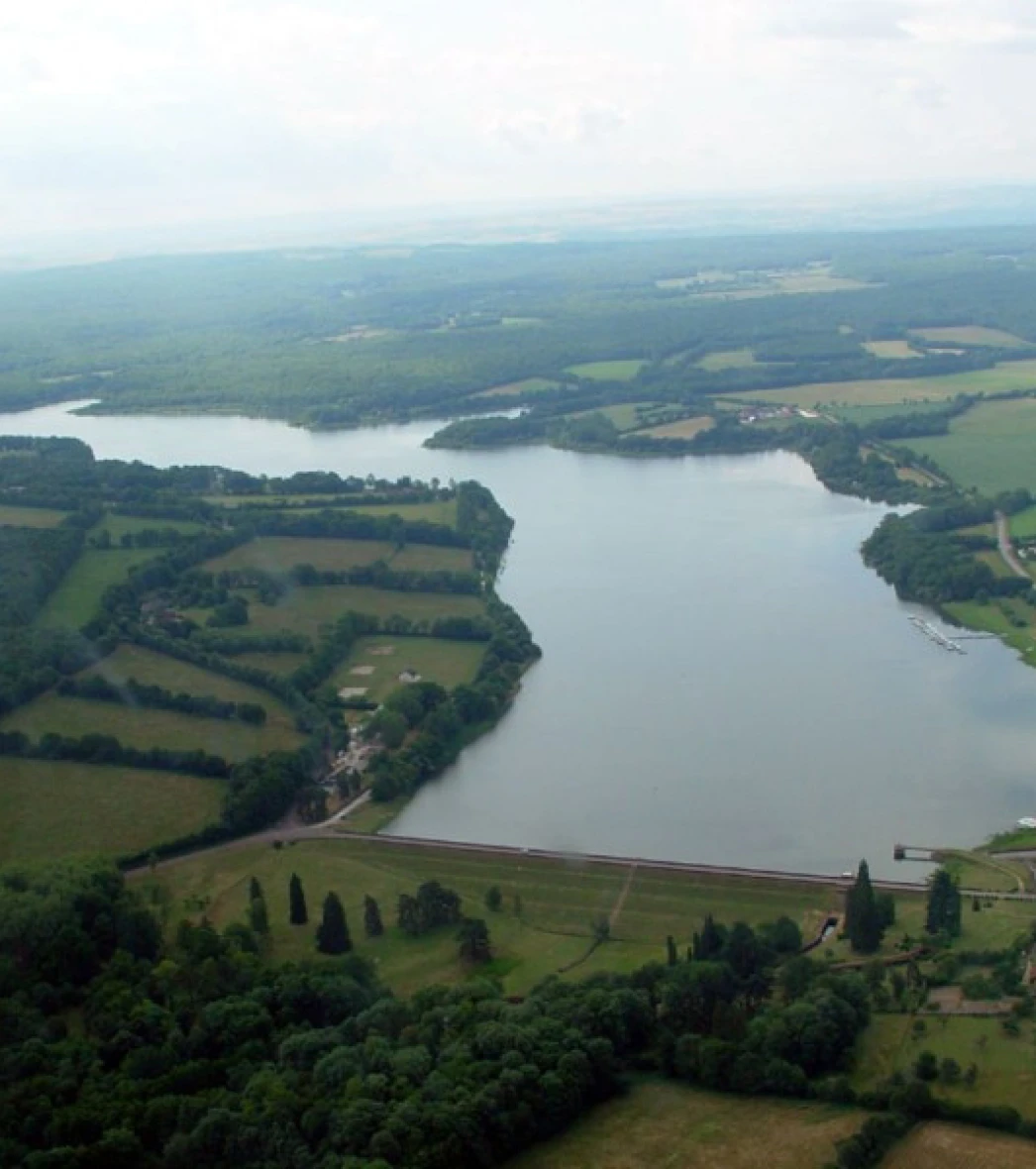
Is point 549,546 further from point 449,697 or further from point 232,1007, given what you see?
point 232,1007

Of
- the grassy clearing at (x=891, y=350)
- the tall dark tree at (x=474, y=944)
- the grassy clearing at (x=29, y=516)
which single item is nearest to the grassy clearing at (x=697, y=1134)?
the tall dark tree at (x=474, y=944)

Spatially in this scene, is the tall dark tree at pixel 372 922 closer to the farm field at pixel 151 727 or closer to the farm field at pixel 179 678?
the farm field at pixel 151 727

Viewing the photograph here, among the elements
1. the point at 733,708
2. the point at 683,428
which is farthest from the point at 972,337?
the point at 733,708

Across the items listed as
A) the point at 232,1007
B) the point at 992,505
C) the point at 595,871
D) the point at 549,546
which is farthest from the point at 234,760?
the point at 992,505

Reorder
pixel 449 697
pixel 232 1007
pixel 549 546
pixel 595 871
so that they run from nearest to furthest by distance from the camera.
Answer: pixel 232 1007, pixel 595 871, pixel 449 697, pixel 549 546

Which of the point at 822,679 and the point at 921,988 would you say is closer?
the point at 921,988

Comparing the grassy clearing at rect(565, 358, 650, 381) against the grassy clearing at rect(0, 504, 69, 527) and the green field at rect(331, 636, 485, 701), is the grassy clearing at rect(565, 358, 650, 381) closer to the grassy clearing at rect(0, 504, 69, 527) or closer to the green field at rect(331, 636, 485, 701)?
the grassy clearing at rect(0, 504, 69, 527)

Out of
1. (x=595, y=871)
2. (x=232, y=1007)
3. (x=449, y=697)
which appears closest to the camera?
(x=232, y=1007)
